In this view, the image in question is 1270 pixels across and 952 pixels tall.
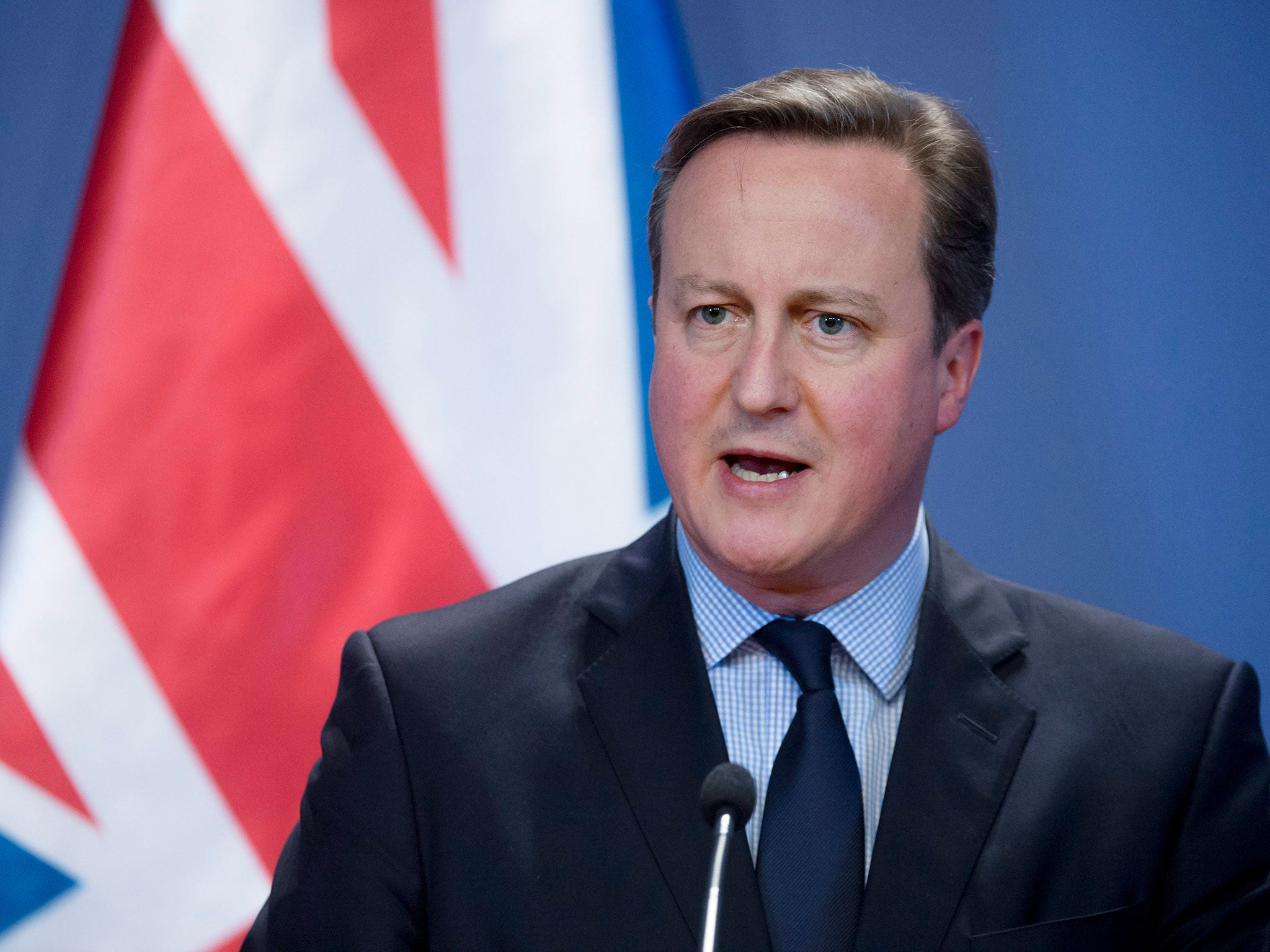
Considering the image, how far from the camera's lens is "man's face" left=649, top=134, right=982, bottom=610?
137 centimetres

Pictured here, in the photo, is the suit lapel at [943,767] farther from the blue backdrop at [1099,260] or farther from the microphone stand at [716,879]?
the blue backdrop at [1099,260]

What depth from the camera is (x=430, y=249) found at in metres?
2.03

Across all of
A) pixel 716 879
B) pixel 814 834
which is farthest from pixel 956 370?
pixel 716 879

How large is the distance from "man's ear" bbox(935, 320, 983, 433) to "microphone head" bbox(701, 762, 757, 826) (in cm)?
65

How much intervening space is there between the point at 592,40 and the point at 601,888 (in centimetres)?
141

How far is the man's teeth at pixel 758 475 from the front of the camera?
1376 millimetres

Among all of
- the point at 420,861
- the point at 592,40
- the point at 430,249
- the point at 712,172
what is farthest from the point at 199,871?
the point at 592,40

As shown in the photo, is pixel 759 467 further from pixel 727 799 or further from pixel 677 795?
pixel 727 799

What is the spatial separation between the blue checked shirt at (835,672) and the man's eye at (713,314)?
29 centimetres

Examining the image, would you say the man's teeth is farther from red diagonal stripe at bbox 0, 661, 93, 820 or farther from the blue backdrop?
red diagonal stripe at bbox 0, 661, 93, 820

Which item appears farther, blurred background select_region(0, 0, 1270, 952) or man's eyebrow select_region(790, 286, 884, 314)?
blurred background select_region(0, 0, 1270, 952)

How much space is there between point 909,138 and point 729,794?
852 mm

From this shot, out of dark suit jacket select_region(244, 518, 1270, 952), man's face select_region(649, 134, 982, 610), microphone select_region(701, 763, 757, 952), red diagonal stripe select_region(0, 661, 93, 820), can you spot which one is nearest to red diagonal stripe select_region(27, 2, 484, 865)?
red diagonal stripe select_region(0, 661, 93, 820)

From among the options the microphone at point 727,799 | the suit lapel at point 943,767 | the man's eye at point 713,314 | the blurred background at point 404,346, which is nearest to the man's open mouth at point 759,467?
the man's eye at point 713,314
